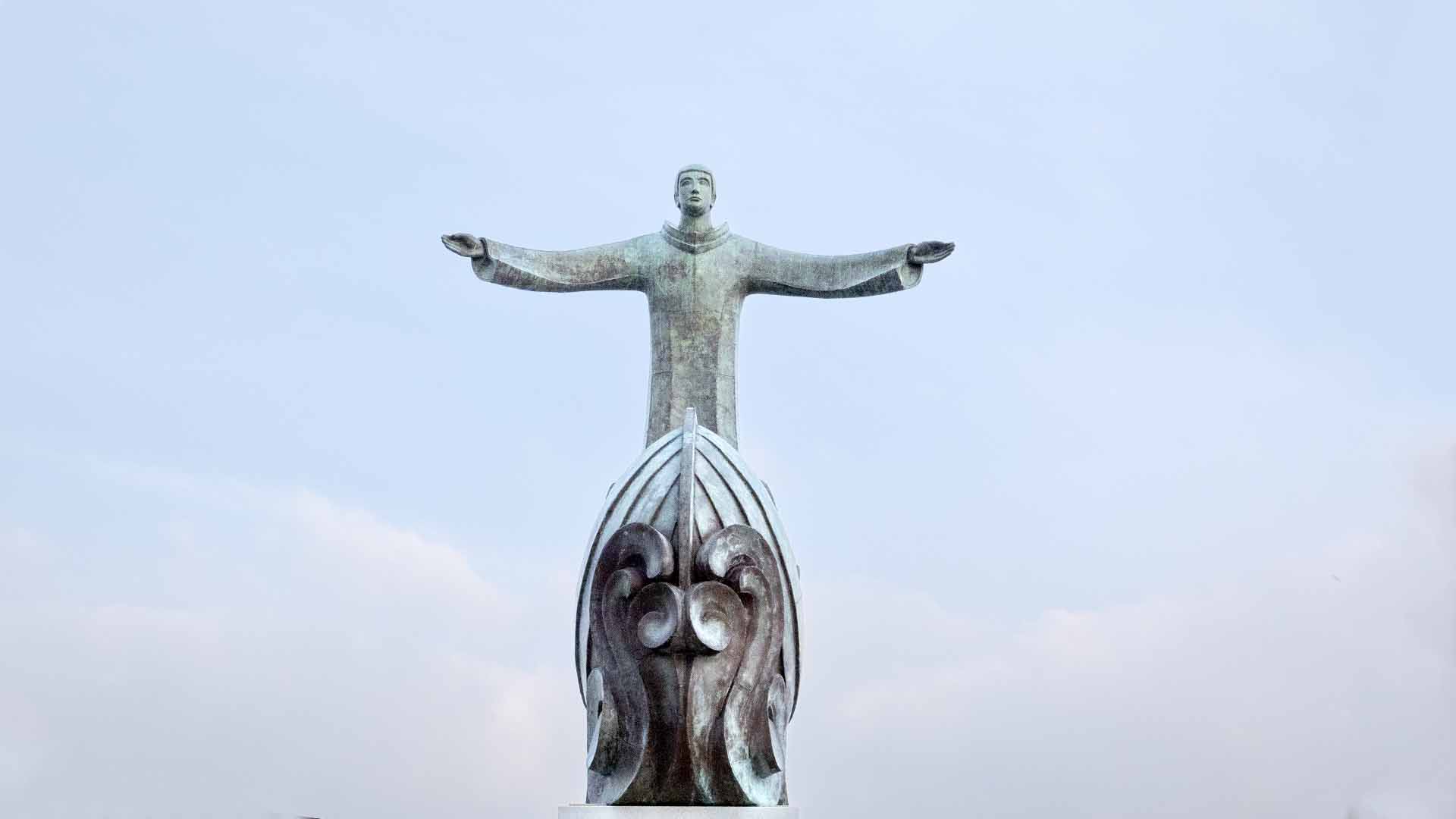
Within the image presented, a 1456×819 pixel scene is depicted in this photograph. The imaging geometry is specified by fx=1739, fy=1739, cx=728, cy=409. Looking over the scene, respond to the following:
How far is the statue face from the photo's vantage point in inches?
424

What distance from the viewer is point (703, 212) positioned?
10.9m

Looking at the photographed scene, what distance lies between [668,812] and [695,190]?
3947 mm

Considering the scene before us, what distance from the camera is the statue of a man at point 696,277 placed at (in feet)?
35.3

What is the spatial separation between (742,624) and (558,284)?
9.26 ft

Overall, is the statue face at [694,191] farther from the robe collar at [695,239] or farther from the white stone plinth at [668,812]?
the white stone plinth at [668,812]

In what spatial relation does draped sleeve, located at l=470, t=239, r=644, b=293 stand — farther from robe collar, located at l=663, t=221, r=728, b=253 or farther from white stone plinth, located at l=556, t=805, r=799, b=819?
white stone plinth, located at l=556, t=805, r=799, b=819

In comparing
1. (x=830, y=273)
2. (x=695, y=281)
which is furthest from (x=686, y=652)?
(x=830, y=273)

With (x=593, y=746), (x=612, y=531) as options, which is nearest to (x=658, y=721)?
(x=593, y=746)

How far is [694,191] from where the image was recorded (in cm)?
1077

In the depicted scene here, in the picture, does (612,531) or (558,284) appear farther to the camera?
(558,284)

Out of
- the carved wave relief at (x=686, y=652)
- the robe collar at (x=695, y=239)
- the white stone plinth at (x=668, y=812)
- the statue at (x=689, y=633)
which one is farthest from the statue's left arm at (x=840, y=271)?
the white stone plinth at (x=668, y=812)

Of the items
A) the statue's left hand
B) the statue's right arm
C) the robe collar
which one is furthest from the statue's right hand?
the statue's left hand

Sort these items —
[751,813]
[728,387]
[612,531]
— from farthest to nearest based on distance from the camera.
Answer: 1. [728,387]
2. [612,531]
3. [751,813]

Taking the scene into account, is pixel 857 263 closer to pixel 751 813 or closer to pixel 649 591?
pixel 649 591
